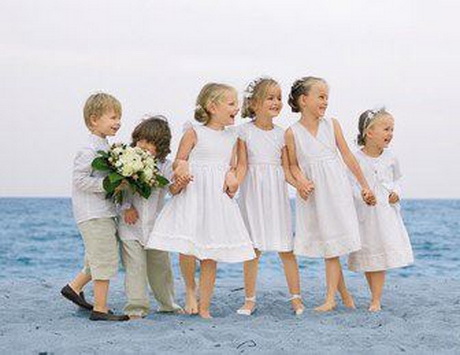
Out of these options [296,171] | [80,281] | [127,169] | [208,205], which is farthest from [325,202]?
[80,281]

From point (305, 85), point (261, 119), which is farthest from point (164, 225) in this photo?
point (305, 85)

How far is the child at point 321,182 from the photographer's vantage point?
20.9 feet

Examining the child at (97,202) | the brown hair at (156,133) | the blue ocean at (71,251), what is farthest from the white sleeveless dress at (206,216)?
the blue ocean at (71,251)

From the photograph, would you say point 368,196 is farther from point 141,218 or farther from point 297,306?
point 141,218

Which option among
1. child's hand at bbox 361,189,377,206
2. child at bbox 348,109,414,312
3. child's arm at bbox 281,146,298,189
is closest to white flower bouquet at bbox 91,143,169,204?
child's arm at bbox 281,146,298,189

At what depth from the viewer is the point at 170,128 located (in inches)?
247

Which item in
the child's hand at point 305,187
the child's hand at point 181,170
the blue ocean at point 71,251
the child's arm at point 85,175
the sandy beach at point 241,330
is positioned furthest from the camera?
the blue ocean at point 71,251

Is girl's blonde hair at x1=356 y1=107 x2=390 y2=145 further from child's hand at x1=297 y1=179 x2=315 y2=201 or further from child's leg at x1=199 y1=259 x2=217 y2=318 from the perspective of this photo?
child's leg at x1=199 y1=259 x2=217 y2=318

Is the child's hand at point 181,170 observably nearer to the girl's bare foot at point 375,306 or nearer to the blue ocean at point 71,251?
the girl's bare foot at point 375,306

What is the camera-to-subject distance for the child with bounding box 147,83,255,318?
6.02 m

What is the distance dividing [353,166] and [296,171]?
1.53 feet

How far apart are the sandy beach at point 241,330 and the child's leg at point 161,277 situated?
0.18 m

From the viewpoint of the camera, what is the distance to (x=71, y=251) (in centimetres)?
2567

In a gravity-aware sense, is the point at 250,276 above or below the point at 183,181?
below
